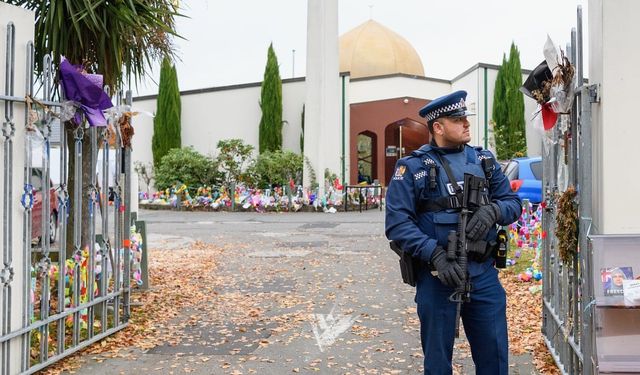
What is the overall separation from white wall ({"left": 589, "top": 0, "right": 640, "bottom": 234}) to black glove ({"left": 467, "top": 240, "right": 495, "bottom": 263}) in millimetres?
699

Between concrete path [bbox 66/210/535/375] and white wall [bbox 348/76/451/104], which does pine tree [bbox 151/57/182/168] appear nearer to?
white wall [bbox 348/76/451/104]

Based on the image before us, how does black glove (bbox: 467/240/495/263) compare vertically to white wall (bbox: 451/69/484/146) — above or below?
below

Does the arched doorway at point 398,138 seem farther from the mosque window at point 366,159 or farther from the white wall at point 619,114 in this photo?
the white wall at point 619,114

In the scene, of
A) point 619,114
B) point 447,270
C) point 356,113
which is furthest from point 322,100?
point 447,270

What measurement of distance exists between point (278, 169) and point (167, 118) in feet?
25.2

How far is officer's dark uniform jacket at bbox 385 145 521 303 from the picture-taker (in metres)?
3.87

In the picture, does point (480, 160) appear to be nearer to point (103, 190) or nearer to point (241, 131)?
point (103, 190)

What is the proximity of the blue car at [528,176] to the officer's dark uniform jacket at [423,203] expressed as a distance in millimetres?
11268

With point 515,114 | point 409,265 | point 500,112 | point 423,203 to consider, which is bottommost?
point 409,265

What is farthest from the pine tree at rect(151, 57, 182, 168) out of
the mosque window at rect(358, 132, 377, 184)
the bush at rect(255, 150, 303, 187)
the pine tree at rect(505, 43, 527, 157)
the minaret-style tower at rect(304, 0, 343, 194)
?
the pine tree at rect(505, 43, 527, 157)

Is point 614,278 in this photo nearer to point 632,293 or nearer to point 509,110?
point 632,293

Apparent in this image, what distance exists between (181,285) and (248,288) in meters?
0.91

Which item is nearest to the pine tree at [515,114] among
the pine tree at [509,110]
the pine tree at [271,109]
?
the pine tree at [509,110]

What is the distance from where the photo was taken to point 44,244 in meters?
5.27
